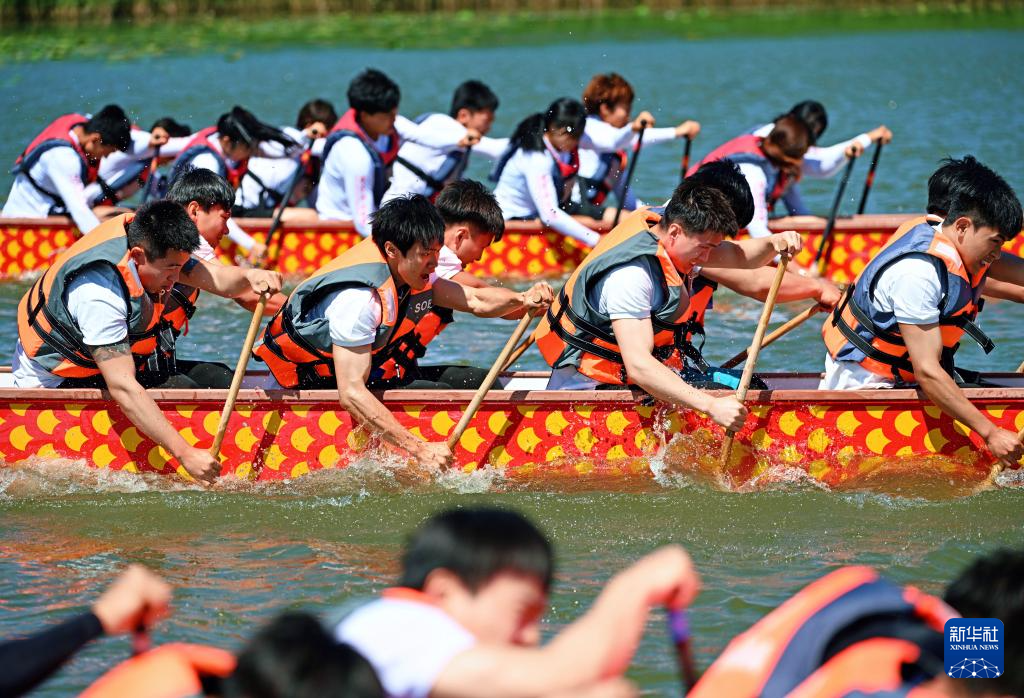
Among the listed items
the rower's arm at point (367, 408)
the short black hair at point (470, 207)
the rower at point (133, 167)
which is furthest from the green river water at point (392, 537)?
the rower at point (133, 167)

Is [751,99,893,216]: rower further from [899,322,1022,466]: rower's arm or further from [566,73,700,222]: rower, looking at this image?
[899,322,1022,466]: rower's arm

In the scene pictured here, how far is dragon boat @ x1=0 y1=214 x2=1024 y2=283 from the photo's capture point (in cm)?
1039

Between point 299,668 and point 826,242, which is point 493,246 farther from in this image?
point 299,668

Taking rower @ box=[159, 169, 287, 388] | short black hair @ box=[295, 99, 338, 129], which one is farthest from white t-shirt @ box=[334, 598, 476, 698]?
short black hair @ box=[295, 99, 338, 129]

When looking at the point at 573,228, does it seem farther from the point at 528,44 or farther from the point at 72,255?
the point at 528,44

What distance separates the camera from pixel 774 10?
2931 centimetres

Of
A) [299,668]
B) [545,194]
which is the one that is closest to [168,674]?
[299,668]

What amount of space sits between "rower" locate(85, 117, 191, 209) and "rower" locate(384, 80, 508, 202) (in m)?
1.83

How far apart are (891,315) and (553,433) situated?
150cm

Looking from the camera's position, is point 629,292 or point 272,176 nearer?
point 629,292

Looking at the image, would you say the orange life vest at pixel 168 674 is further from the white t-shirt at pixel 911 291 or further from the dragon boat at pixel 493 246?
the dragon boat at pixel 493 246

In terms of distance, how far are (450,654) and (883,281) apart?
379 cm

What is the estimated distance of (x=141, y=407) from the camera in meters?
5.78

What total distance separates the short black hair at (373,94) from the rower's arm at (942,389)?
17.8 ft
